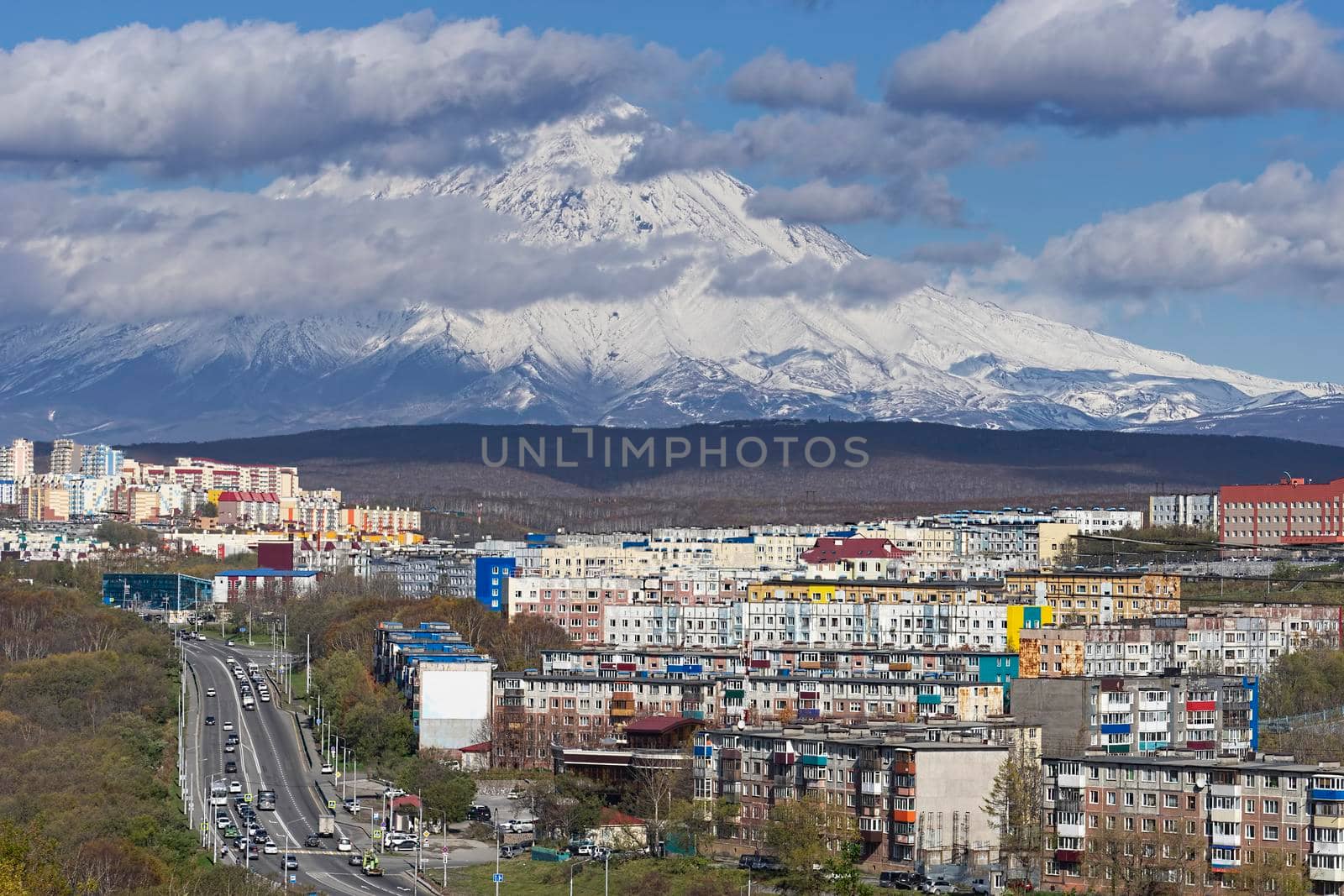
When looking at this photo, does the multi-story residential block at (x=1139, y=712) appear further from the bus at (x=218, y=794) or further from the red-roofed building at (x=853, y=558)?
the red-roofed building at (x=853, y=558)

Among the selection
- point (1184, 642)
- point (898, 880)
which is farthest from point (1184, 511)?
point (898, 880)

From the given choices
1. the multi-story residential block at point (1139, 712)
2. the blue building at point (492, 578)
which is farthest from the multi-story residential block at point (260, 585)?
the multi-story residential block at point (1139, 712)

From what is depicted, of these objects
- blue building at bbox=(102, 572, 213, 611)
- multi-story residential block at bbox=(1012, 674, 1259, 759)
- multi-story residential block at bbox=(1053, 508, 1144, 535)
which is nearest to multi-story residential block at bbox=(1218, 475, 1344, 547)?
multi-story residential block at bbox=(1053, 508, 1144, 535)

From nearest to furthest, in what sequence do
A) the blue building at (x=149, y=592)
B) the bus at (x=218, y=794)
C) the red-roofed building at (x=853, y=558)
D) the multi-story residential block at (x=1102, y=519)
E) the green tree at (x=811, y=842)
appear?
1. the green tree at (x=811, y=842)
2. the bus at (x=218, y=794)
3. the red-roofed building at (x=853, y=558)
4. the blue building at (x=149, y=592)
5. the multi-story residential block at (x=1102, y=519)

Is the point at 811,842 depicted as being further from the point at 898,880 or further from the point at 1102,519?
the point at 1102,519

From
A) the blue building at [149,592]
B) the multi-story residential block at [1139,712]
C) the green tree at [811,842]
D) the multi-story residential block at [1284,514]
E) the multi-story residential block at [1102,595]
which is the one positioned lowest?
the green tree at [811,842]

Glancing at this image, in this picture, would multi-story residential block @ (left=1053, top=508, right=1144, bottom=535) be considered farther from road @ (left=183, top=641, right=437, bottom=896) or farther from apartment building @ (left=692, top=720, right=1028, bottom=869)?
apartment building @ (left=692, top=720, right=1028, bottom=869)
